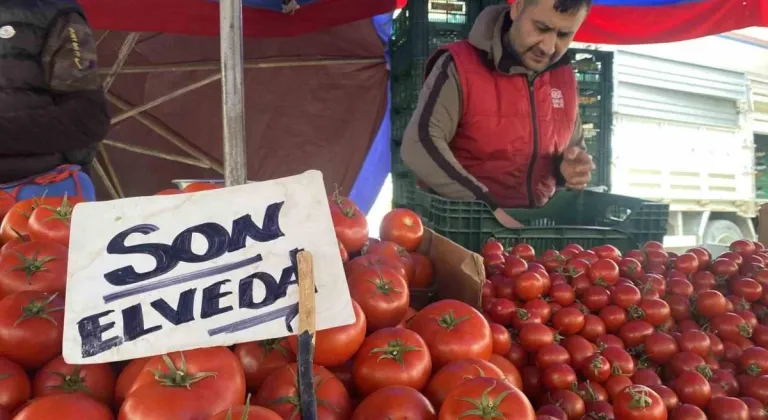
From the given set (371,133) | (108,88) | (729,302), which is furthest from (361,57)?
→ (729,302)

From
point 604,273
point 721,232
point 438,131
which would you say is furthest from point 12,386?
point 721,232

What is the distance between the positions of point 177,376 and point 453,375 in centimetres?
46

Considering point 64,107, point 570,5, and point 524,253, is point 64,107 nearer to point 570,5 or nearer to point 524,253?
point 524,253

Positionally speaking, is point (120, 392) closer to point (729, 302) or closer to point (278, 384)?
point (278, 384)

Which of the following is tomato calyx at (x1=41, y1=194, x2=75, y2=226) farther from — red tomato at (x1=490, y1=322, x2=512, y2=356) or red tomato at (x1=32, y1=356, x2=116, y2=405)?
red tomato at (x1=490, y1=322, x2=512, y2=356)

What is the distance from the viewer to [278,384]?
0.86 m

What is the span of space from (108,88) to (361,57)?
1.91 meters

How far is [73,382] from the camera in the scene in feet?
2.80

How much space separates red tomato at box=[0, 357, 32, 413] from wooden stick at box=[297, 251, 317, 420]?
0.46m

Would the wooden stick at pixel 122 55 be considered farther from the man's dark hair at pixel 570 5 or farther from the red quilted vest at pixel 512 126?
the man's dark hair at pixel 570 5

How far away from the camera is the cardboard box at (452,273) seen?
4.43 ft

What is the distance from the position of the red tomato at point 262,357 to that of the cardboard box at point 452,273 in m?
0.52

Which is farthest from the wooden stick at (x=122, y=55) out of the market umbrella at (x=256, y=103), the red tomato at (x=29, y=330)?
the red tomato at (x=29, y=330)

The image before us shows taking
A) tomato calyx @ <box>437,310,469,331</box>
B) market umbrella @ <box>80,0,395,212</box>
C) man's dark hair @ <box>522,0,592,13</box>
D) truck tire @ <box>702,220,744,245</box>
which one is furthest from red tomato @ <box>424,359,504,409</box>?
truck tire @ <box>702,220,744,245</box>
